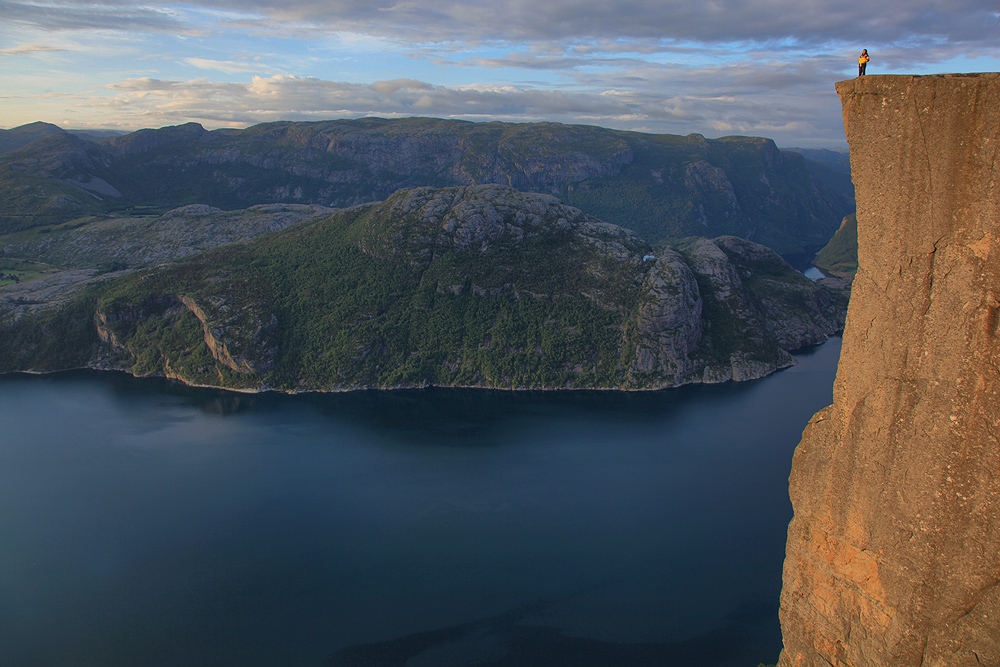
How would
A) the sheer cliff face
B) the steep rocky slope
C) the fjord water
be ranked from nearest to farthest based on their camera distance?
the sheer cliff face < the fjord water < the steep rocky slope

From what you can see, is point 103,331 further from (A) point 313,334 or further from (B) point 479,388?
(B) point 479,388

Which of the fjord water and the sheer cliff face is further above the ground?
the sheer cliff face

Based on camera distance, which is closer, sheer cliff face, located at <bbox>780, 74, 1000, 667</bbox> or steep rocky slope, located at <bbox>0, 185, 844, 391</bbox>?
sheer cliff face, located at <bbox>780, 74, 1000, 667</bbox>

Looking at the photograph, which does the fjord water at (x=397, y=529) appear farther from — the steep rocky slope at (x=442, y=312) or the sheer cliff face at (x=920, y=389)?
the sheer cliff face at (x=920, y=389)

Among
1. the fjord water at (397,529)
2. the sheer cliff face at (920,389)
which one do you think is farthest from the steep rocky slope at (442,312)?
the sheer cliff face at (920,389)

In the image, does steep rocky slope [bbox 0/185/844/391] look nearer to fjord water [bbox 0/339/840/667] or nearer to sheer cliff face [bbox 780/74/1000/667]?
fjord water [bbox 0/339/840/667]

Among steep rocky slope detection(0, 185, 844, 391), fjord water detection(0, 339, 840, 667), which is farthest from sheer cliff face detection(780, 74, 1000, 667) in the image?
steep rocky slope detection(0, 185, 844, 391)

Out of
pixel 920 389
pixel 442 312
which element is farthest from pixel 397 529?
pixel 442 312

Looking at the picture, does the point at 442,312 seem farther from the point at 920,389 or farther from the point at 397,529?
the point at 920,389

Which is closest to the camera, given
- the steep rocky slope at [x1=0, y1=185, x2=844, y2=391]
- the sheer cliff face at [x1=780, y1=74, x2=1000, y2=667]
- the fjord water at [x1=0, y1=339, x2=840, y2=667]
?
the sheer cliff face at [x1=780, y1=74, x2=1000, y2=667]
